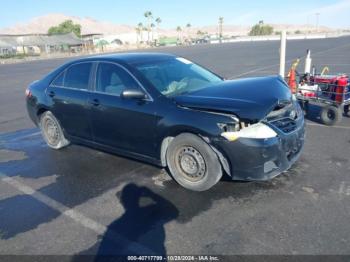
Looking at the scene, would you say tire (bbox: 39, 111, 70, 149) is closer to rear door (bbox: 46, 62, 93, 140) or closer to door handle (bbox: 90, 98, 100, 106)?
rear door (bbox: 46, 62, 93, 140)

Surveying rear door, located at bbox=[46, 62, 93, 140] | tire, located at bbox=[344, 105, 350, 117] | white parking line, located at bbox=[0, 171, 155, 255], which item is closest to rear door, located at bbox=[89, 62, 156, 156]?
rear door, located at bbox=[46, 62, 93, 140]

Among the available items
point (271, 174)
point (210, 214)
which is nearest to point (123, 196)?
point (210, 214)

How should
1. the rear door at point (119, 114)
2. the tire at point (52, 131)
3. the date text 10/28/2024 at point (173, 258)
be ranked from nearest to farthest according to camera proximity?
the date text 10/28/2024 at point (173, 258)
the rear door at point (119, 114)
the tire at point (52, 131)

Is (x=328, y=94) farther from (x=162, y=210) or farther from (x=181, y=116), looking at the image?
(x=162, y=210)

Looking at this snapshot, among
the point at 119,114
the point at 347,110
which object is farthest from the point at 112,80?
the point at 347,110

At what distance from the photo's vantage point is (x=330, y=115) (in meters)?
6.96

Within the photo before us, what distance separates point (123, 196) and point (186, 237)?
1.24 metres

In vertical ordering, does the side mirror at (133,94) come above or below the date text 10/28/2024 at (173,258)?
above

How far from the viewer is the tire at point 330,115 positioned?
682 centimetres

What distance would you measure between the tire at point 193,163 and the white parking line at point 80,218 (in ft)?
4.03

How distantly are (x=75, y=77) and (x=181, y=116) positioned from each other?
7.67 ft

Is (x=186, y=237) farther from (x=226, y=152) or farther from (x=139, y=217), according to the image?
(x=226, y=152)

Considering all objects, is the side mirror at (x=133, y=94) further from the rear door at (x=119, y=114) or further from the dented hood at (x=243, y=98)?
the dented hood at (x=243, y=98)

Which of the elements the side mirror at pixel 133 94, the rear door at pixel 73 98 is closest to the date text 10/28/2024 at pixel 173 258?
the side mirror at pixel 133 94
